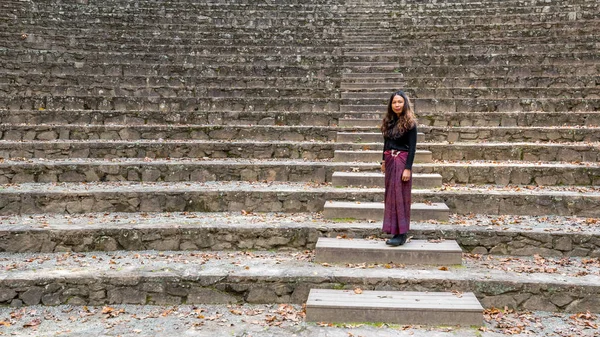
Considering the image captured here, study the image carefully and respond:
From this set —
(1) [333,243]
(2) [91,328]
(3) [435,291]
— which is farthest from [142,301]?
(3) [435,291]

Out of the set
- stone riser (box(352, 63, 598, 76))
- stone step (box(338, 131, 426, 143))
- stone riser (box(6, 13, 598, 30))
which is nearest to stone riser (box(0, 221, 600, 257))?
stone step (box(338, 131, 426, 143))

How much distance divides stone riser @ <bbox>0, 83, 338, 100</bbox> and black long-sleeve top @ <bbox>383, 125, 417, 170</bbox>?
200 inches

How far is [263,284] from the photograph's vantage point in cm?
464

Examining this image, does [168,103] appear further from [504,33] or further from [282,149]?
[504,33]

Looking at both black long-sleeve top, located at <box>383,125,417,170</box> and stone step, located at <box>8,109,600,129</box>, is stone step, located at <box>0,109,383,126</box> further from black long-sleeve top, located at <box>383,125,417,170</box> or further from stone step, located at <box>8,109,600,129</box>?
black long-sleeve top, located at <box>383,125,417,170</box>

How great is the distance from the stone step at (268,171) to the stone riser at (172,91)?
270 cm

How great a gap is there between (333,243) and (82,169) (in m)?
4.12

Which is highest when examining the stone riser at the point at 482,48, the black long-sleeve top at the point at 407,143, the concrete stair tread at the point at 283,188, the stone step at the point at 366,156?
the stone riser at the point at 482,48

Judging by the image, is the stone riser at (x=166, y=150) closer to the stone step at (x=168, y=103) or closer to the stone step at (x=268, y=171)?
the stone step at (x=268, y=171)

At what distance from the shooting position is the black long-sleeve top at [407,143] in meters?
4.77

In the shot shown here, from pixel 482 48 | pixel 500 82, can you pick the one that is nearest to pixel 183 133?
pixel 500 82

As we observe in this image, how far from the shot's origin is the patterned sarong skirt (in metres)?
4.85

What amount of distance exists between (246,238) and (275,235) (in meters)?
0.34

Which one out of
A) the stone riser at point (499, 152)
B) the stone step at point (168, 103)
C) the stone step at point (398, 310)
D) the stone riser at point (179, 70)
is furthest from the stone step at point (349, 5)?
the stone step at point (398, 310)
